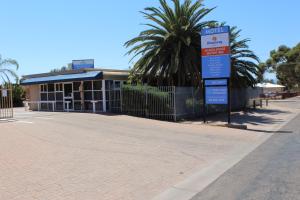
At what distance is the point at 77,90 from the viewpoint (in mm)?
27781

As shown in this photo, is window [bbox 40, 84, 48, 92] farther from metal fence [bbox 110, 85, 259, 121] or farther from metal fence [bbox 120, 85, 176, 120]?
metal fence [bbox 120, 85, 176, 120]

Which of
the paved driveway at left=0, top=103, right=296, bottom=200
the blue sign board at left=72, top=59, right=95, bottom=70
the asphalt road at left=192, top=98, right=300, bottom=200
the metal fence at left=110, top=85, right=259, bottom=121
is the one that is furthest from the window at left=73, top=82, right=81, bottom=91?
the asphalt road at left=192, top=98, right=300, bottom=200

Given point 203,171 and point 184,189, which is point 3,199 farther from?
point 203,171

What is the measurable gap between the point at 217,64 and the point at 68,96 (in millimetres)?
12370

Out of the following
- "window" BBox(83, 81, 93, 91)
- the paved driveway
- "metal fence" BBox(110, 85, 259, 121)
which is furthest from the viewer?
"window" BBox(83, 81, 93, 91)

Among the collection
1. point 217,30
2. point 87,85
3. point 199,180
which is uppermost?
point 217,30

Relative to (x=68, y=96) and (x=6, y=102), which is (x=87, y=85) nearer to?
(x=68, y=96)

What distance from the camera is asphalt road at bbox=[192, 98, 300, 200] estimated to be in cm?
693

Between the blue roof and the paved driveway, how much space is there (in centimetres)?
637

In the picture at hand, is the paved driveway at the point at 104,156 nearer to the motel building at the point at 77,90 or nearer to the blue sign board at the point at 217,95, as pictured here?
the blue sign board at the point at 217,95

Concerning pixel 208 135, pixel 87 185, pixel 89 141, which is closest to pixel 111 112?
pixel 208 135

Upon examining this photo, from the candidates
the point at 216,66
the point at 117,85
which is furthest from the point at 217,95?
the point at 117,85

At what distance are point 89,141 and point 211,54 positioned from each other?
32.1ft

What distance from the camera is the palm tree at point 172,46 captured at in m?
25.5
